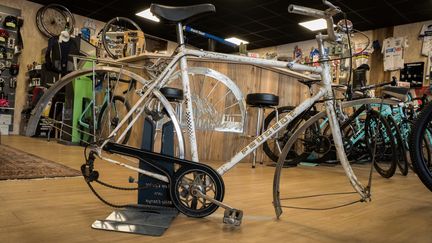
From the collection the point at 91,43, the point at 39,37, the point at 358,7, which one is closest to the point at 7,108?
the point at 39,37

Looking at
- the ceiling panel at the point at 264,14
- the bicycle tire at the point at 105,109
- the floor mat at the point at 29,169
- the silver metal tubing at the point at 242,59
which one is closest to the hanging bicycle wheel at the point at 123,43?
the ceiling panel at the point at 264,14

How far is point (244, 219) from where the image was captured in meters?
1.41

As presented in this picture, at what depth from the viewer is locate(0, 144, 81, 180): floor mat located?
2012 millimetres

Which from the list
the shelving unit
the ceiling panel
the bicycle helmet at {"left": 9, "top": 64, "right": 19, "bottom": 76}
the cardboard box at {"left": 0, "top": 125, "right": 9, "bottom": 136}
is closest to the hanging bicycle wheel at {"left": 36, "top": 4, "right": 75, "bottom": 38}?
the ceiling panel

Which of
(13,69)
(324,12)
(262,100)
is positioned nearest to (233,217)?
(324,12)

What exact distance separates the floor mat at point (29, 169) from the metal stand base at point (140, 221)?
999mm

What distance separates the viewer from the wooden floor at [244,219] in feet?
3.69

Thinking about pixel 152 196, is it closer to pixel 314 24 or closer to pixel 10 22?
pixel 10 22

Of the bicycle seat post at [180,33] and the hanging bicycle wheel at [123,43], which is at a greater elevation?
the hanging bicycle wheel at [123,43]

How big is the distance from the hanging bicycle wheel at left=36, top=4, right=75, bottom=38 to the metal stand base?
635cm

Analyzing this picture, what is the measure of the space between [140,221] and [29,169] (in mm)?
1405

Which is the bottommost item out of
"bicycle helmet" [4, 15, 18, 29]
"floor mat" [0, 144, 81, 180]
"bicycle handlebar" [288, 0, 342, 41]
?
"floor mat" [0, 144, 81, 180]

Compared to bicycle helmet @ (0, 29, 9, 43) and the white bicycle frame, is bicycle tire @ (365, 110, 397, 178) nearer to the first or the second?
the white bicycle frame

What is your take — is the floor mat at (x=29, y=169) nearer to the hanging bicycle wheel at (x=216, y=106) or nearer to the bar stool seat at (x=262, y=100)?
the hanging bicycle wheel at (x=216, y=106)
